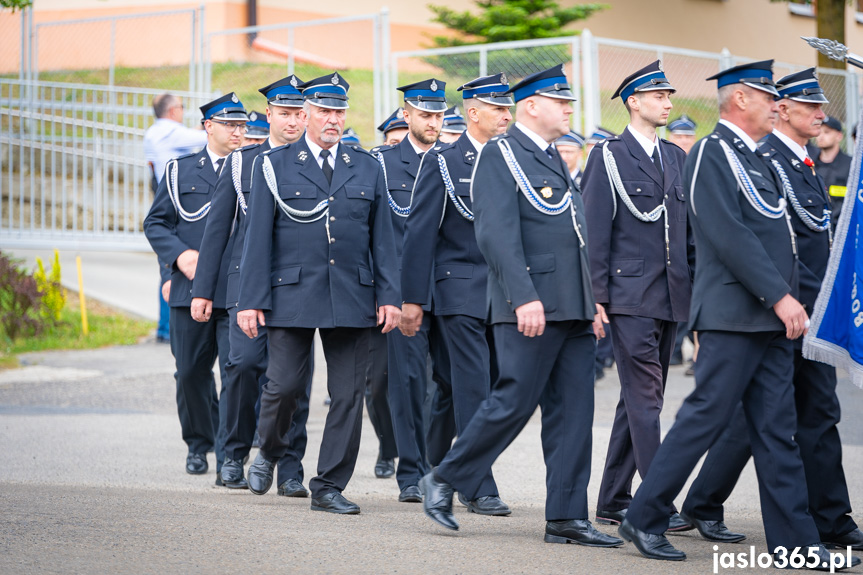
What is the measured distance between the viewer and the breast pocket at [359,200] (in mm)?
6301

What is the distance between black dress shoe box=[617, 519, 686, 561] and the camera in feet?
16.7

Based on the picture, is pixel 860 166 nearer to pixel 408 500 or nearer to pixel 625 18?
pixel 408 500

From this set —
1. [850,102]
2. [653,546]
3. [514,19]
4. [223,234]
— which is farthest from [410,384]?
[514,19]

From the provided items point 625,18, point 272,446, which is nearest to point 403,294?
point 272,446

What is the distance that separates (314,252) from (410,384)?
113 cm

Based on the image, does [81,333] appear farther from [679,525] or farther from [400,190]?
[679,525]

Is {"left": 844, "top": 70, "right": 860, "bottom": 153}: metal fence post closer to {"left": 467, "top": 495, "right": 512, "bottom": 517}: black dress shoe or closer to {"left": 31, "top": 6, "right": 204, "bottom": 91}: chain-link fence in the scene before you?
{"left": 31, "top": 6, "right": 204, "bottom": 91}: chain-link fence

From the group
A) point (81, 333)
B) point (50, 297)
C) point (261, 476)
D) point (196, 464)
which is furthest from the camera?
point (81, 333)

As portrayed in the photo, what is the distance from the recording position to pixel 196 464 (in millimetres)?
7605

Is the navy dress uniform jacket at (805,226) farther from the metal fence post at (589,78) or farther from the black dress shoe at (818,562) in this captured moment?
the metal fence post at (589,78)

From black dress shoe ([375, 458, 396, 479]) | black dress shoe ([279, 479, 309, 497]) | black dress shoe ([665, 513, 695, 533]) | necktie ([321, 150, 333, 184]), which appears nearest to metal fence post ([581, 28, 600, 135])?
black dress shoe ([375, 458, 396, 479])

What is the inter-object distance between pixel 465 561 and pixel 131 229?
1150cm

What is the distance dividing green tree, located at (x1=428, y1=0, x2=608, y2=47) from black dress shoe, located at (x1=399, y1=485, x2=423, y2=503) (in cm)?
1420

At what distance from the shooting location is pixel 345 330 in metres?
6.29
